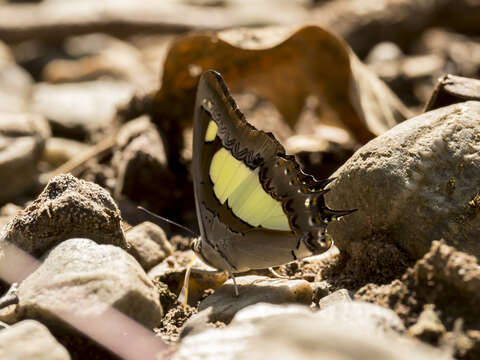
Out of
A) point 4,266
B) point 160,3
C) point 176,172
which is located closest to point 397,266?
point 4,266

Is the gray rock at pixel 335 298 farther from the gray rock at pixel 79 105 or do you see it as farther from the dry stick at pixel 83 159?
the gray rock at pixel 79 105

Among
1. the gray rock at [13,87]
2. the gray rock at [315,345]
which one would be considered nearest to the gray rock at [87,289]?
the gray rock at [315,345]

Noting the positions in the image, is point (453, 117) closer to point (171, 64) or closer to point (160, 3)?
point (171, 64)

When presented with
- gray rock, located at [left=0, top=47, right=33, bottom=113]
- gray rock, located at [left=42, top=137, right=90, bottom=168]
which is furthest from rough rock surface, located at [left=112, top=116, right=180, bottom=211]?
gray rock, located at [left=0, top=47, right=33, bottom=113]

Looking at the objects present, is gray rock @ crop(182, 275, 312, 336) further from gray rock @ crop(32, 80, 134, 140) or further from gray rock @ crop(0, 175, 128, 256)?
gray rock @ crop(32, 80, 134, 140)

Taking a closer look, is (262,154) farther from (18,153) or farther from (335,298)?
(18,153)
